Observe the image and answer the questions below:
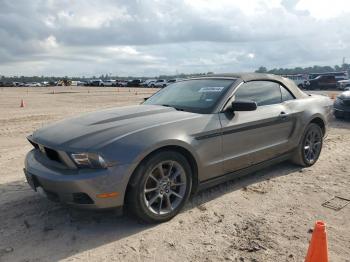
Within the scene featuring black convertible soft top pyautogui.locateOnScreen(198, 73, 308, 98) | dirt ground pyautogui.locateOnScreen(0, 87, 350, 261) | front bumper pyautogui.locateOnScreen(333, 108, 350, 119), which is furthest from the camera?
Answer: front bumper pyautogui.locateOnScreen(333, 108, 350, 119)

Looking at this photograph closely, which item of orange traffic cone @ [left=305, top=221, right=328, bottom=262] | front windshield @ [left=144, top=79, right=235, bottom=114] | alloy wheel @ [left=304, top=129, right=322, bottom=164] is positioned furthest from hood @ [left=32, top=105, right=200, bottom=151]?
alloy wheel @ [left=304, top=129, right=322, bottom=164]

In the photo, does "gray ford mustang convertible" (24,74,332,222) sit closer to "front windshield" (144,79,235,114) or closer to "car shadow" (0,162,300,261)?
"front windshield" (144,79,235,114)

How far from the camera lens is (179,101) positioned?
4988mm

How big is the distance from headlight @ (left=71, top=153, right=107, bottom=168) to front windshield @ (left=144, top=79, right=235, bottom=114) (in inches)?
58.5

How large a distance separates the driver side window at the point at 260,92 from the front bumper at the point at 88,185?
2.00 metres

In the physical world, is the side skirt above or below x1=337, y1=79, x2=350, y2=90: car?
below

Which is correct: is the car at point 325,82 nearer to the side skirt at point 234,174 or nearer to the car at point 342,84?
the car at point 342,84

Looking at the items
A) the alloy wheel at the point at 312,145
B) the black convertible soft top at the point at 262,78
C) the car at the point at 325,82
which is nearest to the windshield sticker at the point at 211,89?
the black convertible soft top at the point at 262,78

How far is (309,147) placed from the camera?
6.00 meters

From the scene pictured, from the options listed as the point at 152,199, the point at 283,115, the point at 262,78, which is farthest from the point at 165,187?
the point at 262,78

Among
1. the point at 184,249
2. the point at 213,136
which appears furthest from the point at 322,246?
the point at 213,136

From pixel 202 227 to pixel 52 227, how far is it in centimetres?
159

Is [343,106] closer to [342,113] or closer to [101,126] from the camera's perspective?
[342,113]

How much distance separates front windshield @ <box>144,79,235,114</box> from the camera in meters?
4.62
